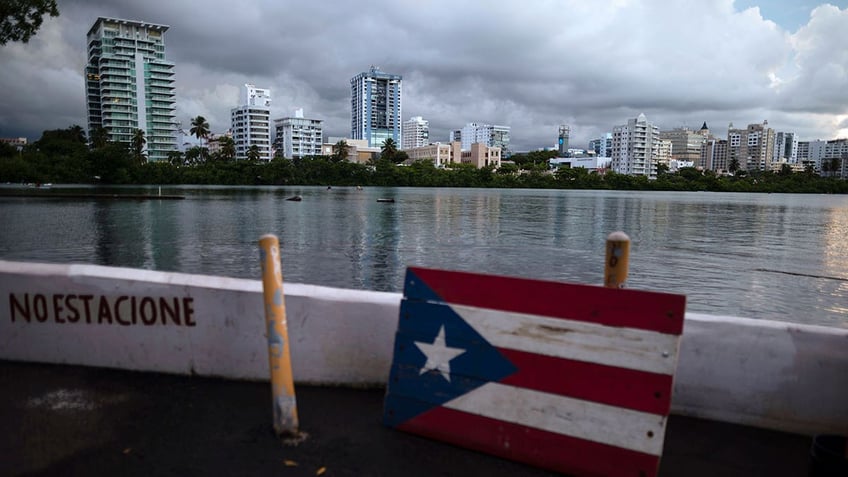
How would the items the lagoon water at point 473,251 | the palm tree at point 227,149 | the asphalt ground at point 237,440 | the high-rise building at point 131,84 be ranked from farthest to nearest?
the high-rise building at point 131,84 → the palm tree at point 227,149 → the lagoon water at point 473,251 → the asphalt ground at point 237,440

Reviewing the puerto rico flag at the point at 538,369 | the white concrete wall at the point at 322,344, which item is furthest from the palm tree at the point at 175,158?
the puerto rico flag at the point at 538,369

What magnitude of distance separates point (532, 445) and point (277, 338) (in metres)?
1.81

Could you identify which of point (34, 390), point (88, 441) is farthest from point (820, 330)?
point (34, 390)

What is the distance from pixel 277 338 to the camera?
372cm

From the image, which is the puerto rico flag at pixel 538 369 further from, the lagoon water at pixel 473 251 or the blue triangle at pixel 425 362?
the lagoon water at pixel 473 251

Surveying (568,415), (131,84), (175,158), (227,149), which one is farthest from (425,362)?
(131,84)

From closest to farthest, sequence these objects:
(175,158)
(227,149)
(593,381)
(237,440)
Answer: (593,381), (237,440), (227,149), (175,158)

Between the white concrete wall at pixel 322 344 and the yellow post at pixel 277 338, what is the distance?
883 millimetres

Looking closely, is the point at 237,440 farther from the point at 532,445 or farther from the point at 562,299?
the point at 562,299

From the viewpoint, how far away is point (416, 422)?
12.7 ft

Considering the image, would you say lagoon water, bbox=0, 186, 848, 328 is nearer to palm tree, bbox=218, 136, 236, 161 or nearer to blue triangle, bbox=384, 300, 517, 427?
blue triangle, bbox=384, 300, 517, 427

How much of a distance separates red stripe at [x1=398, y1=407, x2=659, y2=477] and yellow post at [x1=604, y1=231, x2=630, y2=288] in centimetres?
114

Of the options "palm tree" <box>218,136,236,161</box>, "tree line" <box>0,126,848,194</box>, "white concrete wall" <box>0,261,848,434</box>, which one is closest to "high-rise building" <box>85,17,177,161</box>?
"tree line" <box>0,126,848,194</box>

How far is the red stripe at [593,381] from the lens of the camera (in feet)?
10.4
